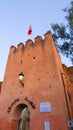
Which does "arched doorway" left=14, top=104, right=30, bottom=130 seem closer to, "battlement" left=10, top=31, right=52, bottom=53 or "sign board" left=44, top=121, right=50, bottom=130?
"sign board" left=44, top=121, right=50, bottom=130

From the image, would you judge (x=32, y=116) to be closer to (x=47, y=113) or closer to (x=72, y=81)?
(x=47, y=113)

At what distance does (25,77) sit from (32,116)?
2752 mm

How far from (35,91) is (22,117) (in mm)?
2033

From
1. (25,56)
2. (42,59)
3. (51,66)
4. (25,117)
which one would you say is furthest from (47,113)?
(25,56)

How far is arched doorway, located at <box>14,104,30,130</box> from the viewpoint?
9790mm

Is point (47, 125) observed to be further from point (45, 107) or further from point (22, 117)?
point (22, 117)

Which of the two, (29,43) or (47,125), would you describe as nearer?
(47,125)

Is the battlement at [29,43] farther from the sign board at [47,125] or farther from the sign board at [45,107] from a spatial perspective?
the sign board at [47,125]

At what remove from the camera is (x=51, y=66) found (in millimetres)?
9758

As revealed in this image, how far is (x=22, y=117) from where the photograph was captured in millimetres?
9961

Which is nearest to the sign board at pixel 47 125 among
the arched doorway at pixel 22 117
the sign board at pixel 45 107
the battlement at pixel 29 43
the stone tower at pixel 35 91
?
the stone tower at pixel 35 91

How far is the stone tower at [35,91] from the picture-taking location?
834 centimetres

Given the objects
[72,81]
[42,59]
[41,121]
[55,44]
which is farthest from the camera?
[72,81]

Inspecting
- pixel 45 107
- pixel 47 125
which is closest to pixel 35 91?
pixel 45 107
